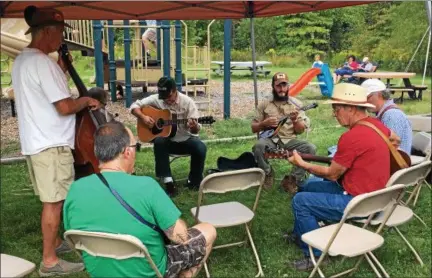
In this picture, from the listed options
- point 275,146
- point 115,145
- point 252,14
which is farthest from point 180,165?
point 115,145

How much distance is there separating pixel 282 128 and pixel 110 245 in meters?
3.41

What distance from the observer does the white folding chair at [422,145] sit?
4906 millimetres

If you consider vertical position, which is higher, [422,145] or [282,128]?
[282,128]

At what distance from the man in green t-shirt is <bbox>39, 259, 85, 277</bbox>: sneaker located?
1.10 metres

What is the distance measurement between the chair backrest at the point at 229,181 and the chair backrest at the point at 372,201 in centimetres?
72

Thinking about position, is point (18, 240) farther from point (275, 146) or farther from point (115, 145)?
point (275, 146)

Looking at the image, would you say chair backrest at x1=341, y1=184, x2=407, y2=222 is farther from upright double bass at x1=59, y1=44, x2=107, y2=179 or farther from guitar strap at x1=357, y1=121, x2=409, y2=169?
upright double bass at x1=59, y1=44, x2=107, y2=179

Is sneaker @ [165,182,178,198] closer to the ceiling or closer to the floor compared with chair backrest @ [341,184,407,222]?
closer to the floor

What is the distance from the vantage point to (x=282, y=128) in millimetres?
5324

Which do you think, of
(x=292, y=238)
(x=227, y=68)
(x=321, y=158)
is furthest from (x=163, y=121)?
(x=227, y=68)

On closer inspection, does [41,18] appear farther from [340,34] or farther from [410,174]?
[340,34]

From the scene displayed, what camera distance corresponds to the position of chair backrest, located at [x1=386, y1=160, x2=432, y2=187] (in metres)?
3.18

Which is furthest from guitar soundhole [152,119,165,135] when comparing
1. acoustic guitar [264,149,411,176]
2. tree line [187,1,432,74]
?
tree line [187,1,432,74]

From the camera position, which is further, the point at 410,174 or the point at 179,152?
the point at 179,152
